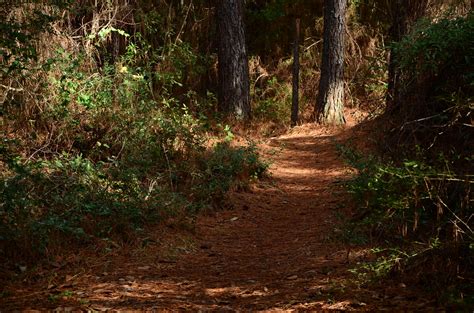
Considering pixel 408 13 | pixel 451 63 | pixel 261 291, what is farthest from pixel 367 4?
pixel 261 291

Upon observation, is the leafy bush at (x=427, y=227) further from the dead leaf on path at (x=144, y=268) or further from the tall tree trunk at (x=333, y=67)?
the tall tree trunk at (x=333, y=67)

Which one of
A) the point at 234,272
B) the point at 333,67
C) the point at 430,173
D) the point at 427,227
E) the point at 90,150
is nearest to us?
the point at 430,173

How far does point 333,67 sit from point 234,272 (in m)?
10.4

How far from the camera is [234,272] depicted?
5.43m

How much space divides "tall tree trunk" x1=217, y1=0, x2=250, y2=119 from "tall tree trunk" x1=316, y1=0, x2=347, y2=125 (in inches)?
91.4

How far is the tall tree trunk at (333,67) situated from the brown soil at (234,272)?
22.0 feet

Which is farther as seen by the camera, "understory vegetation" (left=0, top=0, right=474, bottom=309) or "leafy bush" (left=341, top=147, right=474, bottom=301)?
"understory vegetation" (left=0, top=0, right=474, bottom=309)

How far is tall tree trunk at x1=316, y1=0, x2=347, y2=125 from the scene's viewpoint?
1448 cm

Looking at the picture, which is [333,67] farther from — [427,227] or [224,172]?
[427,227]

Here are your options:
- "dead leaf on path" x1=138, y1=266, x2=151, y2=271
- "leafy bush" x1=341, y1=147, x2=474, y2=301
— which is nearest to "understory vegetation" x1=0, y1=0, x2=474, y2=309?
"leafy bush" x1=341, y1=147, x2=474, y2=301

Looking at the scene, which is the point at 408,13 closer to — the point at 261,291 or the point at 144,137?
the point at 144,137

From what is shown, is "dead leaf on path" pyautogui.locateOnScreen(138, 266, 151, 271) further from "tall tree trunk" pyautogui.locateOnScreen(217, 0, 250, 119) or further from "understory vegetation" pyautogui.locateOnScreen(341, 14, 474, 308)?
"tall tree trunk" pyautogui.locateOnScreen(217, 0, 250, 119)

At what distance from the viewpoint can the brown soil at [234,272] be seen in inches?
173

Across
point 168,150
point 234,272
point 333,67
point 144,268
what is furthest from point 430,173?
point 333,67
